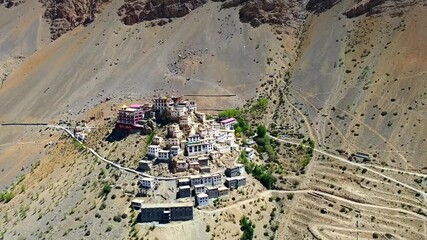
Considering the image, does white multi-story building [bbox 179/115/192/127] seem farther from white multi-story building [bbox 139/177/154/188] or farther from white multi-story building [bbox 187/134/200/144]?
white multi-story building [bbox 139/177/154/188]

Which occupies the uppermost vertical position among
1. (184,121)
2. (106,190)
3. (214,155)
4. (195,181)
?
(184,121)

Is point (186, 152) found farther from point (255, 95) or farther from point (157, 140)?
point (255, 95)

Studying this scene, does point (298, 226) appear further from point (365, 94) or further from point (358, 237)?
point (365, 94)

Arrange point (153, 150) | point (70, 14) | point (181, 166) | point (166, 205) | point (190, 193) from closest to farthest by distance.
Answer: point (166, 205)
point (190, 193)
point (181, 166)
point (153, 150)
point (70, 14)

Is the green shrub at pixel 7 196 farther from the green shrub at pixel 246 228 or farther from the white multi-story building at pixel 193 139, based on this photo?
the green shrub at pixel 246 228

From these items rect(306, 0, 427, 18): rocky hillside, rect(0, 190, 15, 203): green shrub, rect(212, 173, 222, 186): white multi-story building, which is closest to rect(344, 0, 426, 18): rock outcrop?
rect(306, 0, 427, 18): rocky hillside

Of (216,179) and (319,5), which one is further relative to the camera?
(319,5)

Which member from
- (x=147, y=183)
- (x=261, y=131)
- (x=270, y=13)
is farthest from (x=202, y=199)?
(x=270, y=13)
